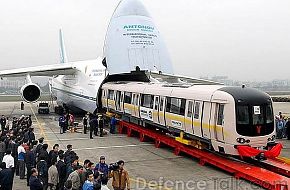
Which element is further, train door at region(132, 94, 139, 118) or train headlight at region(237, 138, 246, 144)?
train door at region(132, 94, 139, 118)

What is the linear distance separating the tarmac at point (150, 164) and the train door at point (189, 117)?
3.95ft

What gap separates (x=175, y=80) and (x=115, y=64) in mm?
3840

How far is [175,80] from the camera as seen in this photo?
22.4 metres

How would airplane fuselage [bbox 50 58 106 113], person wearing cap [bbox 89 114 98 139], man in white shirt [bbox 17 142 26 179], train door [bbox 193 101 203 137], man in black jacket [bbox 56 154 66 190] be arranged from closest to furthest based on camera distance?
man in black jacket [bbox 56 154 66 190] → man in white shirt [bbox 17 142 26 179] → train door [bbox 193 101 203 137] → person wearing cap [bbox 89 114 98 139] → airplane fuselage [bbox 50 58 106 113]

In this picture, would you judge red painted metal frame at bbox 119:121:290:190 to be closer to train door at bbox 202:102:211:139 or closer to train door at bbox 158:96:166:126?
train door at bbox 158:96:166:126

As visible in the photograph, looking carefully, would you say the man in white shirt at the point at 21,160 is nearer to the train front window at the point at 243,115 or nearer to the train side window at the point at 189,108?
the train side window at the point at 189,108

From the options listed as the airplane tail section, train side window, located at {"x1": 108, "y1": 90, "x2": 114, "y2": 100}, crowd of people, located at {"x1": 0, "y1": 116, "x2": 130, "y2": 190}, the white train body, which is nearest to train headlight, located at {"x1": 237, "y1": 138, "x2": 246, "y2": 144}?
the white train body

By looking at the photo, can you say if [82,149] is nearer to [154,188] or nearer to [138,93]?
[138,93]

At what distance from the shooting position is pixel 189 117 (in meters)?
13.0

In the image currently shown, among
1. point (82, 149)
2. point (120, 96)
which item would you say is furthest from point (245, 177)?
point (120, 96)

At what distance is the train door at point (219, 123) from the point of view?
11.3m

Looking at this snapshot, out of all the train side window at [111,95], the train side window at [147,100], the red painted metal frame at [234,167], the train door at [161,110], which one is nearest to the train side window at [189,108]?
the red painted metal frame at [234,167]

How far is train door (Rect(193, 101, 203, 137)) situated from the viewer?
40.4 feet

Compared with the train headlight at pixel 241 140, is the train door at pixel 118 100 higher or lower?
higher
